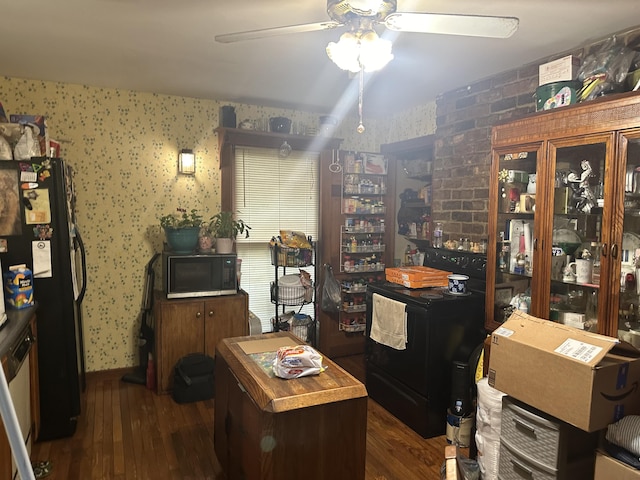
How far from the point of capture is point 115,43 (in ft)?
8.46

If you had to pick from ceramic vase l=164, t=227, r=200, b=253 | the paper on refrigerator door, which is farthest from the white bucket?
the paper on refrigerator door

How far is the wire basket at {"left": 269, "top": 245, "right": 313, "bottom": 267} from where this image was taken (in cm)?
412

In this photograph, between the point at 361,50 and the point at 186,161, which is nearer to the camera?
the point at 361,50

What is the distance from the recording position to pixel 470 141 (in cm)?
342

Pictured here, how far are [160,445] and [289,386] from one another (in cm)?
145

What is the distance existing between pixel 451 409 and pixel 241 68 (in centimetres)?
269

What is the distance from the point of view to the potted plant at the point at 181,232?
352 cm

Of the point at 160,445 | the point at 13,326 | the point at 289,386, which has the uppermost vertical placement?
the point at 13,326

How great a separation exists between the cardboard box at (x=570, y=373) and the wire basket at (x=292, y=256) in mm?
2284

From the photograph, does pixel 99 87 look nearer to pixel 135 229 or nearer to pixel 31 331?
pixel 135 229

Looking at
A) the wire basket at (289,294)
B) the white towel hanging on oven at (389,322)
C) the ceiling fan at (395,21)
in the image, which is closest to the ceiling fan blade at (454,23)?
the ceiling fan at (395,21)

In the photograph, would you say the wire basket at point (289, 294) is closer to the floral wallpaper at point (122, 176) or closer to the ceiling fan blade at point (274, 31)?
the floral wallpaper at point (122, 176)

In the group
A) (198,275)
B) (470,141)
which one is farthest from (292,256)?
(470,141)

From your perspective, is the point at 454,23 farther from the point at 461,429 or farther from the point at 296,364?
the point at 461,429
